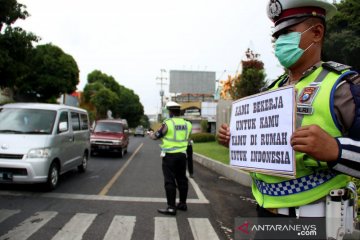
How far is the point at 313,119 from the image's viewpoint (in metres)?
1.91

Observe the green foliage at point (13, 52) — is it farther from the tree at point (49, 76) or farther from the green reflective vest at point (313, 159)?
the tree at point (49, 76)

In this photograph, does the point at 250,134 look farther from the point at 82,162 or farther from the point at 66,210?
the point at 82,162

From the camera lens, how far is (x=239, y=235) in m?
2.42

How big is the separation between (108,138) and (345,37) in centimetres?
1175

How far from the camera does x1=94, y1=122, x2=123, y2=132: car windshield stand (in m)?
21.0

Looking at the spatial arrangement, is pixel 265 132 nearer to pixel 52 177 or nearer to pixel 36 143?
pixel 36 143

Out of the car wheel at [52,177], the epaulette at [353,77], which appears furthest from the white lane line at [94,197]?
the epaulette at [353,77]

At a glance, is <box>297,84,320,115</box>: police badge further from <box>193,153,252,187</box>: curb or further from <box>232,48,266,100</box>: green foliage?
<box>232,48,266,100</box>: green foliage

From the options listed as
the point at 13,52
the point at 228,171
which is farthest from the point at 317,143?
the point at 13,52

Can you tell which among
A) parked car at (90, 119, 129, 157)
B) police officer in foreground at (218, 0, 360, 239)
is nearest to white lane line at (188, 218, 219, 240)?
police officer in foreground at (218, 0, 360, 239)

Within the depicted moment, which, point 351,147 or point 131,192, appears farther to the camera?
point 131,192

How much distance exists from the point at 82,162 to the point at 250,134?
1078 cm

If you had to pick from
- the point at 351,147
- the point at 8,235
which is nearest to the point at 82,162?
the point at 8,235

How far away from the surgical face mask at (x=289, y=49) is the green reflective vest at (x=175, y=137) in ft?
17.2
